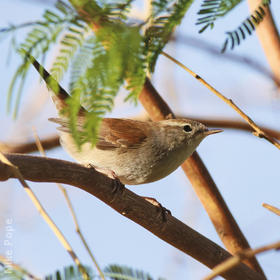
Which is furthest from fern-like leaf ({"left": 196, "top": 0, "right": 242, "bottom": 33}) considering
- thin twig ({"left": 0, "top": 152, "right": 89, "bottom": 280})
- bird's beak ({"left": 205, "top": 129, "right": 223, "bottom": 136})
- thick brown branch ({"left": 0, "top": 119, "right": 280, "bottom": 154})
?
bird's beak ({"left": 205, "top": 129, "right": 223, "bottom": 136})

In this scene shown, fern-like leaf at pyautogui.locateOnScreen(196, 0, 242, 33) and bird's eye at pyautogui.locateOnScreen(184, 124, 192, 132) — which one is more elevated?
bird's eye at pyautogui.locateOnScreen(184, 124, 192, 132)

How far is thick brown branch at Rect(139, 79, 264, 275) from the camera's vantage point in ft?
12.7

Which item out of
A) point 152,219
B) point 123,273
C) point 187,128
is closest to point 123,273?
point 123,273

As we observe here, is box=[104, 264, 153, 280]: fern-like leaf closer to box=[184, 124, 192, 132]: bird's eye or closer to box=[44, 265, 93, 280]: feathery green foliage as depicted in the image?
Answer: box=[44, 265, 93, 280]: feathery green foliage

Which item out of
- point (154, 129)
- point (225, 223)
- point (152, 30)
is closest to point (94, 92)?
point (152, 30)

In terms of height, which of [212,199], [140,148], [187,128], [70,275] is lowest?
[70,275]

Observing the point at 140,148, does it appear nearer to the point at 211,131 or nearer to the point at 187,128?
the point at 187,128

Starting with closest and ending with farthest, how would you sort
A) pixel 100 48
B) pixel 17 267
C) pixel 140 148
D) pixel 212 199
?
pixel 100 48 < pixel 17 267 < pixel 212 199 < pixel 140 148

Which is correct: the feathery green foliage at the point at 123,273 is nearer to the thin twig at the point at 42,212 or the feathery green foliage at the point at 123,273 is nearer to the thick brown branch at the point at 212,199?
the thin twig at the point at 42,212

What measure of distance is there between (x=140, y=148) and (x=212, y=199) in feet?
3.27

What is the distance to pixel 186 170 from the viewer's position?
4262mm

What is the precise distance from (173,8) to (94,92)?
45cm

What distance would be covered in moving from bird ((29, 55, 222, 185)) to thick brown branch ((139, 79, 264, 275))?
11.8 inches

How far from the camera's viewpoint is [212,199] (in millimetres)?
3967
